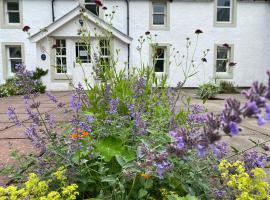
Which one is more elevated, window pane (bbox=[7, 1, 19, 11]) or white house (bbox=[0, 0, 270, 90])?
window pane (bbox=[7, 1, 19, 11])

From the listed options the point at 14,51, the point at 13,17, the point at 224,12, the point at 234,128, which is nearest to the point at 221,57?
the point at 224,12

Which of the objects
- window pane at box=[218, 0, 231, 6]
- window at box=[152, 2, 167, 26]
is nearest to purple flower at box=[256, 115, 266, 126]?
window at box=[152, 2, 167, 26]

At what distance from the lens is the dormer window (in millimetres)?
14984

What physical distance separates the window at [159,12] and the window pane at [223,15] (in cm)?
299

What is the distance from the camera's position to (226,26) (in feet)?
48.5

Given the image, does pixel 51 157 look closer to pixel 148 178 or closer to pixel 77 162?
pixel 77 162

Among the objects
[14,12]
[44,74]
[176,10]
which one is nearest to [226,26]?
[176,10]

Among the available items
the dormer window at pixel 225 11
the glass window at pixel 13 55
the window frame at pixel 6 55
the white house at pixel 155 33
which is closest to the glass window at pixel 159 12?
the white house at pixel 155 33

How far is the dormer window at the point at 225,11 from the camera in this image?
14984 millimetres

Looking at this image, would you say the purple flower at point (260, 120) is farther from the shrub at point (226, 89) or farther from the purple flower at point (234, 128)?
the shrub at point (226, 89)

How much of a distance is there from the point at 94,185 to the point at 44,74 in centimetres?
1282

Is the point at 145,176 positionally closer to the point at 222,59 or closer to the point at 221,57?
the point at 222,59

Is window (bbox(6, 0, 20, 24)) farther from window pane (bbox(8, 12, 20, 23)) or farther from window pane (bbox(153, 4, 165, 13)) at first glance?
window pane (bbox(153, 4, 165, 13))

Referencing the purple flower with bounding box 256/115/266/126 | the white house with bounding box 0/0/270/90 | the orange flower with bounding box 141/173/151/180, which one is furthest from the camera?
the white house with bounding box 0/0/270/90
